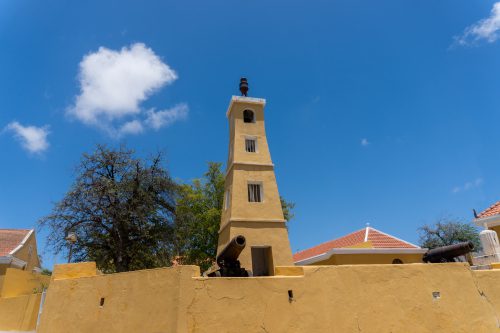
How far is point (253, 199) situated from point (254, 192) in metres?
0.35

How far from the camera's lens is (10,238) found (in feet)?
76.8

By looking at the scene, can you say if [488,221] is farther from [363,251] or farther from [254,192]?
[254,192]

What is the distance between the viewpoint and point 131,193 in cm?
1755

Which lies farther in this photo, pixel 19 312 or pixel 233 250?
pixel 19 312

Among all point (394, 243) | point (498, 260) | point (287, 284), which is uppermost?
point (394, 243)

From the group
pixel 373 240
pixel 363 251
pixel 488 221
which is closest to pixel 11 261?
pixel 363 251

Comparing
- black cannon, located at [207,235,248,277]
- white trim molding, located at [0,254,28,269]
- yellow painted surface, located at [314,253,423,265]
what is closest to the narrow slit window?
yellow painted surface, located at [314,253,423,265]

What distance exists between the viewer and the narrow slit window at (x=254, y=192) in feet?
52.6

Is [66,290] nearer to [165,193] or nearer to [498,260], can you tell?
[165,193]

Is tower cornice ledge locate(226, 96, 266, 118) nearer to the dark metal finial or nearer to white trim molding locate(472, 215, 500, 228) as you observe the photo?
the dark metal finial

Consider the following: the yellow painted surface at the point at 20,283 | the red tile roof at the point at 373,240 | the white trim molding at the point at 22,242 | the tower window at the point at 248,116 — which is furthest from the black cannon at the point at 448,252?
the white trim molding at the point at 22,242

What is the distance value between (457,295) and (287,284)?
592 centimetres

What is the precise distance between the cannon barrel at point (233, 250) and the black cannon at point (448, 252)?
739 cm

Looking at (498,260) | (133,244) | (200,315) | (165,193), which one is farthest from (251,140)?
(498,260)
